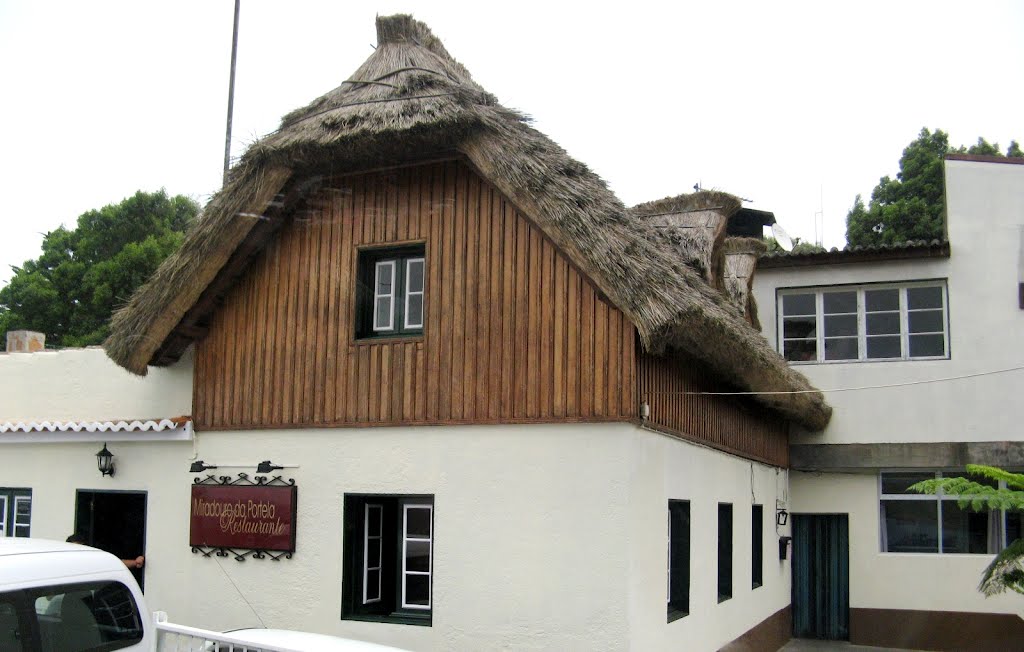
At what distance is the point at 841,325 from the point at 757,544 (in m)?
4.23

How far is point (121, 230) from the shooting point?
29.9m

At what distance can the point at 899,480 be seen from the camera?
15.8m

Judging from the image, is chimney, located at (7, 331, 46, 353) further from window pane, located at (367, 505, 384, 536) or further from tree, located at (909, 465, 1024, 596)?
tree, located at (909, 465, 1024, 596)

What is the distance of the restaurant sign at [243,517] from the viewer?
9.50m

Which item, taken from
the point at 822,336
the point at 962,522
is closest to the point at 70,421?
the point at 822,336

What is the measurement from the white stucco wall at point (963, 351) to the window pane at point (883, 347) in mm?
207

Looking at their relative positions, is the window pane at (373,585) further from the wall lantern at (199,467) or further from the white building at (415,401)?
the wall lantern at (199,467)

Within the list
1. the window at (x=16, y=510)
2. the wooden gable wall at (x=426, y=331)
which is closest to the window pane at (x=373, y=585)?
the wooden gable wall at (x=426, y=331)

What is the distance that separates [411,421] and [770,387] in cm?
486

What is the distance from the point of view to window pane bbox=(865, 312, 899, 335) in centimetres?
1559

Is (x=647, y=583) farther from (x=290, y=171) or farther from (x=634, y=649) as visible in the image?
(x=290, y=171)

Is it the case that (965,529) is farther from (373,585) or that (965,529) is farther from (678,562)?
(373,585)

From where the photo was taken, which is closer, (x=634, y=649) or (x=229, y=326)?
(x=634, y=649)

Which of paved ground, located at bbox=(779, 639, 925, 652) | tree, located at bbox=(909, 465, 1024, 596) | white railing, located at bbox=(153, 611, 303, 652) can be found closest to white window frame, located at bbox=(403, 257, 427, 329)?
white railing, located at bbox=(153, 611, 303, 652)
